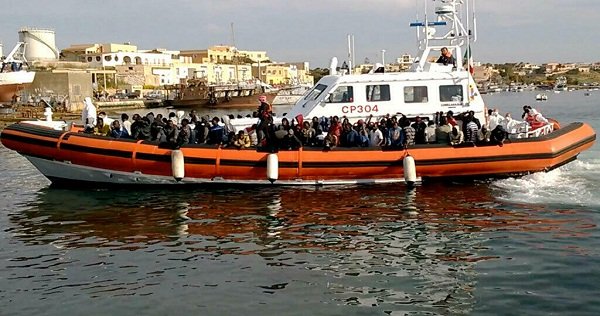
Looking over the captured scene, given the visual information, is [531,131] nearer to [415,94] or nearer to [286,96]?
[415,94]

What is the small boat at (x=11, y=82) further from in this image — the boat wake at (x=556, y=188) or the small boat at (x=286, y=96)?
the boat wake at (x=556, y=188)

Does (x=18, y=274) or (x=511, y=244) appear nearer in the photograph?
(x=18, y=274)

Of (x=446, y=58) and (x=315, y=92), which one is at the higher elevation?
(x=446, y=58)

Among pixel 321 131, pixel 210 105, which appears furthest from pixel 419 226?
pixel 210 105

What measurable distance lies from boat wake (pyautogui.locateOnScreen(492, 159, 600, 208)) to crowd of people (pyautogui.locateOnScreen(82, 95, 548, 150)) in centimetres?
109

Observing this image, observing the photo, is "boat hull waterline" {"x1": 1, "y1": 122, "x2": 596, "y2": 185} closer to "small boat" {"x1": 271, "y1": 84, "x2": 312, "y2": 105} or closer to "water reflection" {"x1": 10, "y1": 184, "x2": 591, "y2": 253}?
"water reflection" {"x1": 10, "y1": 184, "x2": 591, "y2": 253}

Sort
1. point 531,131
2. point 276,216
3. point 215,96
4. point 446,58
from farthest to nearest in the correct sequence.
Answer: point 215,96
point 446,58
point 531,131
point 276,216

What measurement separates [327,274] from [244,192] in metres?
5.84

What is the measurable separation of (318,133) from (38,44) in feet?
257

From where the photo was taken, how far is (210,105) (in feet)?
214

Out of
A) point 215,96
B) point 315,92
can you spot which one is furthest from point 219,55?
point 315,92

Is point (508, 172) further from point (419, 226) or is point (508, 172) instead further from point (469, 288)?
point (469, 288)

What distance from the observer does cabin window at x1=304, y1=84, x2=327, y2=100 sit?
52.7 feet

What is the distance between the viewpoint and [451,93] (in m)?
15.6
